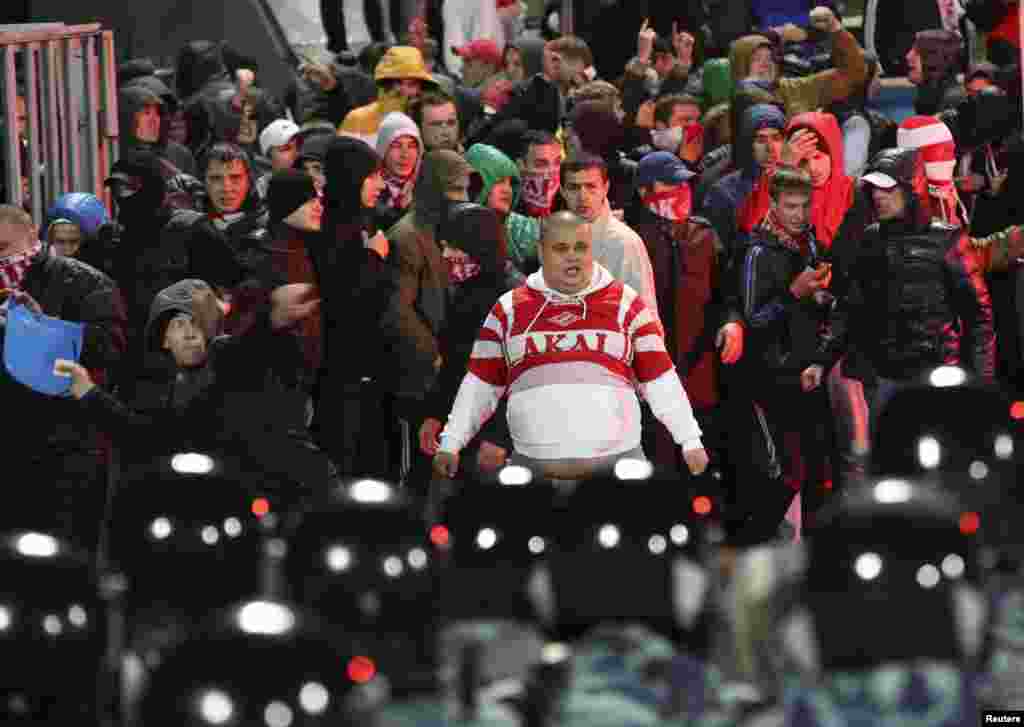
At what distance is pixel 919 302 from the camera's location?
9.91m

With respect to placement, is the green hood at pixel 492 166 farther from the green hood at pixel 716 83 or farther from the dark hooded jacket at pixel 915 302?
the green hood at pixel 716 83

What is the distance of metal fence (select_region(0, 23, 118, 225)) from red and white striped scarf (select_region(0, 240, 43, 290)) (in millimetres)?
2268

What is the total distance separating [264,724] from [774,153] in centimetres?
773

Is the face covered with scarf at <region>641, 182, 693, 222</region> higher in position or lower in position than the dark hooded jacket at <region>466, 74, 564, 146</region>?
→ higher

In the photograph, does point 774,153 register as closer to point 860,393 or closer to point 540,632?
point 860,393

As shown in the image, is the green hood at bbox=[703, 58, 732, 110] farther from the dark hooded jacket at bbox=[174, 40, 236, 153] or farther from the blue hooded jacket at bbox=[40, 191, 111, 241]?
the blue hooded jacket at bbox=[40, 191, 111, 241]

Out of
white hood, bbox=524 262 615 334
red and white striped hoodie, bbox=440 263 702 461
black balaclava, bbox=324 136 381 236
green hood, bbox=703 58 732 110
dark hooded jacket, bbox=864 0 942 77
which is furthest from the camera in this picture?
dark hooded jacket, bbox=864 0 942 77

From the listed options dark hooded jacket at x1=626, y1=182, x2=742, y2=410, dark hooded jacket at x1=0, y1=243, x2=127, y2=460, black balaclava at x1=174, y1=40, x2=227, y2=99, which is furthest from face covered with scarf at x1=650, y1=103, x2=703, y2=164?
dark hooded jacket at x1=0, y1=243, x2=127, y2=460

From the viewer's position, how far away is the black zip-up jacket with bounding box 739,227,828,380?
10.2 metres

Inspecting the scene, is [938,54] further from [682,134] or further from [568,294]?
[568,294]

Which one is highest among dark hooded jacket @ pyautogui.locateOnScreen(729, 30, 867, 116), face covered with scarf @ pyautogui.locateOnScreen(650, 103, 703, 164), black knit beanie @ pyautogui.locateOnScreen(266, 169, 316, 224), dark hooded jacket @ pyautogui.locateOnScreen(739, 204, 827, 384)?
black knit beanie @ pyautogui.locateOnScreen(266, 169, 316, 224)

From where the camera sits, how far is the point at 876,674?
172 inches

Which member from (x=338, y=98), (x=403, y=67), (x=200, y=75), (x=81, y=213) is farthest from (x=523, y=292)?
(x=200, y=75)

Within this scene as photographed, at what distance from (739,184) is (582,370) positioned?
11.9 feet
